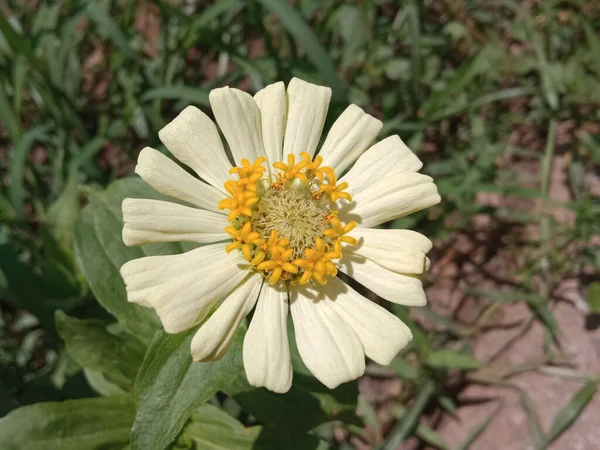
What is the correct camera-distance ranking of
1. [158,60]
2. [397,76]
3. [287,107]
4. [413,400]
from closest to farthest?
[287,107] < [413,400] < [158,60] < [397,76]

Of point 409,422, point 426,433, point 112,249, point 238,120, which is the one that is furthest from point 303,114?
point 426,433

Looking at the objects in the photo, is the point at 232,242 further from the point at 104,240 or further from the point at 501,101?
the point at 501,101

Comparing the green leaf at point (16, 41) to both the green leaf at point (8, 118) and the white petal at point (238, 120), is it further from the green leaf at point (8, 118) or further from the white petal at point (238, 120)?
the white petal at point (238, 120)

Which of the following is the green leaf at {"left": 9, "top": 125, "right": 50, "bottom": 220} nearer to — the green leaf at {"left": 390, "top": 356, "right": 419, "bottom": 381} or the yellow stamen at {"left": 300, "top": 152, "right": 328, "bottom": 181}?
the yellow stamen at {"left": 300, "top": 152, "right": 328, "bottom": 181}

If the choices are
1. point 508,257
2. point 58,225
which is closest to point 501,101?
point 508,257

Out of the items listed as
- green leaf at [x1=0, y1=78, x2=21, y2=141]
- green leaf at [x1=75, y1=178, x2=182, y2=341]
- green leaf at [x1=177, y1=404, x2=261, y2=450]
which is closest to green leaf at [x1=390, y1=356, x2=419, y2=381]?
green leaf at [x1=177, y1=404, x2=261, y2=450]

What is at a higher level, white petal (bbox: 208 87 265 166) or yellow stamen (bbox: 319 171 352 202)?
white petal (bbox: 208 87 265 166)
